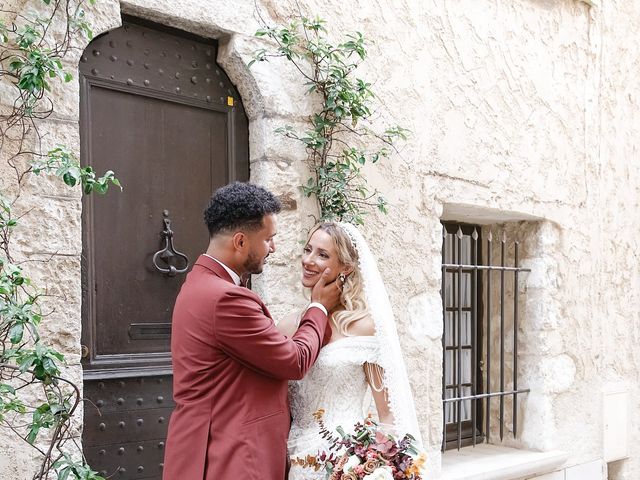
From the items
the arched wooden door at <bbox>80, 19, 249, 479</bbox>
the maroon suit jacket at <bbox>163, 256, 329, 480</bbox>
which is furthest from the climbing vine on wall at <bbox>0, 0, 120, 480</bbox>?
the maroon suit jacket at <bbox>163, 256, 329, 480</bbox>

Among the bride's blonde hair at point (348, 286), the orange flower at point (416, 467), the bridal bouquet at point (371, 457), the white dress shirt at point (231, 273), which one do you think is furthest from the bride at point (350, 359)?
the white dress shirt at point (231, 273)

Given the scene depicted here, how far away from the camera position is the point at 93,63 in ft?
11.8

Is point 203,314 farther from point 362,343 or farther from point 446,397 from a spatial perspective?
point 446,397

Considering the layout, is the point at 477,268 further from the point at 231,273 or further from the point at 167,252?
the point at 231,273

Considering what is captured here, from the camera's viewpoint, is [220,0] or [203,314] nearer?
[203,314]

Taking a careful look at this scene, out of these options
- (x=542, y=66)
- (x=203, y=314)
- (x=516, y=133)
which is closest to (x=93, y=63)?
(x=203, y=314)

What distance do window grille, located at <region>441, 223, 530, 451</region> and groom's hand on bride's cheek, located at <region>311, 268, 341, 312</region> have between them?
2.62 meters

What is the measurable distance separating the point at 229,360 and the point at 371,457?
54 centimetres

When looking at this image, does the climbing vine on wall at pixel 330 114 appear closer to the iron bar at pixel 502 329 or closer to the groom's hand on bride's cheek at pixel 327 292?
the groom's hand on bride's cheek at pixel 327 292

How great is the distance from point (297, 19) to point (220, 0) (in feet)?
1.63

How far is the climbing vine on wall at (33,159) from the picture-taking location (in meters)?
2.99

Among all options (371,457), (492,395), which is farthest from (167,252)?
(492,395)

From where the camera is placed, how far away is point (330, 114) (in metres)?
4.38

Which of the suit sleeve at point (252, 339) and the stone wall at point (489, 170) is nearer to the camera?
the suit sleeve at point (252, 339)
